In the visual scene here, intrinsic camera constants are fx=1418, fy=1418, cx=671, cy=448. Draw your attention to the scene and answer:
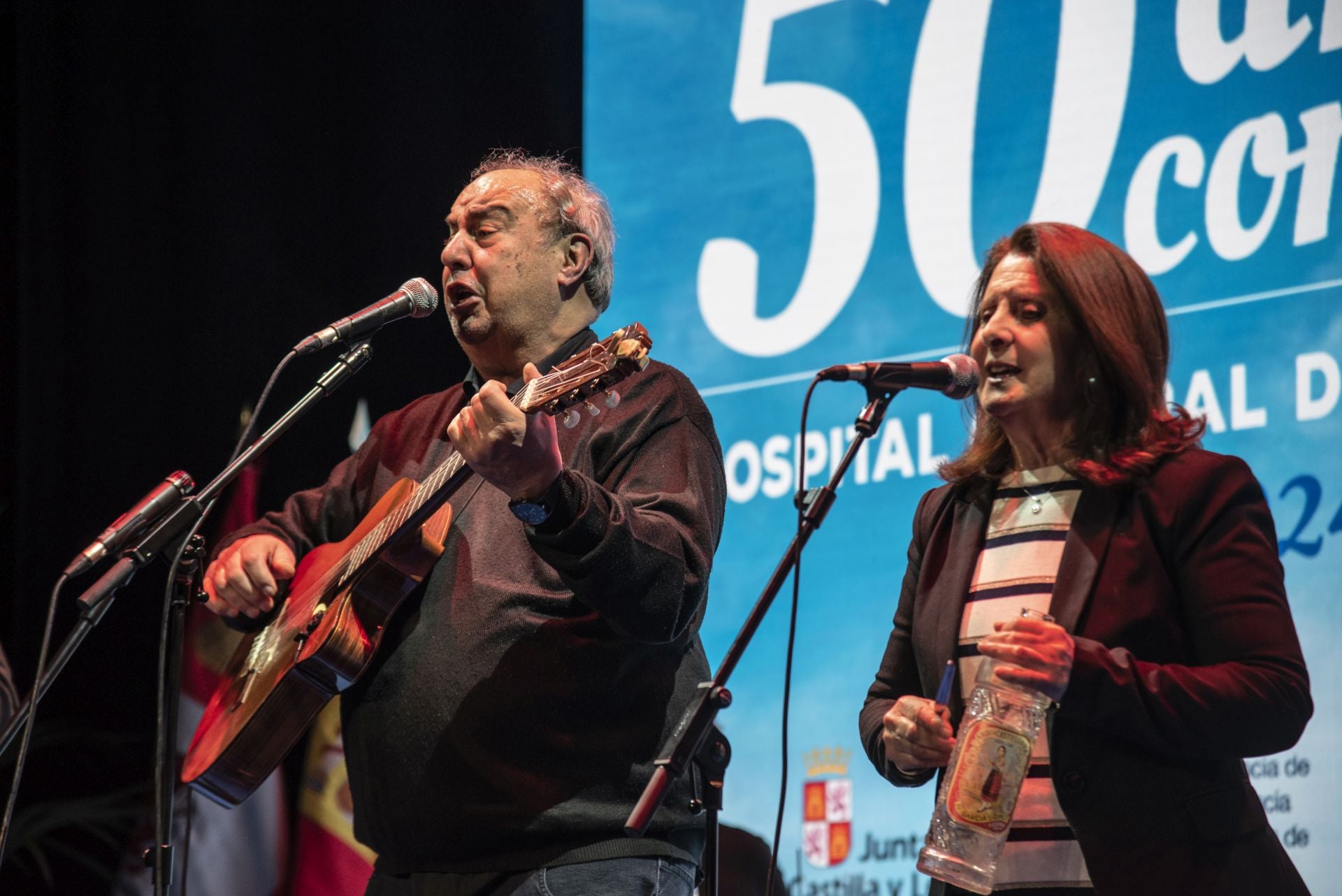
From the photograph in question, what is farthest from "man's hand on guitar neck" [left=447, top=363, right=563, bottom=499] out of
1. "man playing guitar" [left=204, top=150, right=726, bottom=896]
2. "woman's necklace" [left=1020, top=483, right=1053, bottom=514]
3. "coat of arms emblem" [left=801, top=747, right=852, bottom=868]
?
"coat of arms emblem" [left=801, top=747, right=852, bottom=868]

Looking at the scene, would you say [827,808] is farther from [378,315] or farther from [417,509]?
[378,315]

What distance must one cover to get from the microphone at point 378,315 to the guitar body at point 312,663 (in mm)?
305

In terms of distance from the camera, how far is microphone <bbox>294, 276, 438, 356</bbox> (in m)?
2.51

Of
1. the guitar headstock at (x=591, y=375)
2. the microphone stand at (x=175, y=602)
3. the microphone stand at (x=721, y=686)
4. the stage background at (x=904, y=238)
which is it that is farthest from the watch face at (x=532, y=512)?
the stage background at (x=904, y=238)

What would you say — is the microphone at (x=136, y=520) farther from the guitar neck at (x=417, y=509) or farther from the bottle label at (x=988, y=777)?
the bottle label at (x=988, y=777)

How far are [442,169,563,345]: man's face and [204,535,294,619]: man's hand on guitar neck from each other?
55cm

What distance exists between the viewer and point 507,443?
201 centimetres

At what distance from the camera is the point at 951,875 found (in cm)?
193

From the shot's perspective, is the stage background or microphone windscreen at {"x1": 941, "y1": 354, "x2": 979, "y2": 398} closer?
microphone windscreen at {"x1": 941, "y1": 354, "x2": 979, "y2": 398}

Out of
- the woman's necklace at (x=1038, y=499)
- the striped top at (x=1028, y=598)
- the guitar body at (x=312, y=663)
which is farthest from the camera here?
the guitar body at (x=312, y=663)

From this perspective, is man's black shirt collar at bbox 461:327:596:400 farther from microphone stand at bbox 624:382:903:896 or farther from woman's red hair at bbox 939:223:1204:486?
woman's red hair at bbox 939:223:1204:486

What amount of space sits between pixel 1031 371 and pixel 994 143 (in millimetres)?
1299

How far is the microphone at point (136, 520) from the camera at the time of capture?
7.18 feet

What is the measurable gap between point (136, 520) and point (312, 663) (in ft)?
1.19
